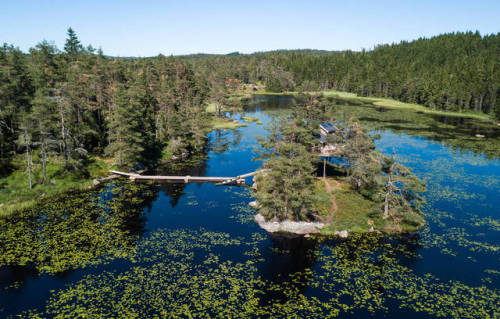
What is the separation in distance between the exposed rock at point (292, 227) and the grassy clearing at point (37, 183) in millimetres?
35414

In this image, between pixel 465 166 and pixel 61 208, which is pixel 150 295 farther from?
pixel 465 166

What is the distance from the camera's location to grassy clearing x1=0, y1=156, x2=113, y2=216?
159ft

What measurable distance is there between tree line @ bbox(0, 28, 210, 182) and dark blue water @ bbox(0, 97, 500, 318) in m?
19.0

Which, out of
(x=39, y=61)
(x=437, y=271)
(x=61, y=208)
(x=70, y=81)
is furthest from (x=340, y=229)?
(x=39, y=61)

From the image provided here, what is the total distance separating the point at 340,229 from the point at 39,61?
278 ft

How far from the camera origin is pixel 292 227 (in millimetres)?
42500

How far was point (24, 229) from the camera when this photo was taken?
41.9 metres

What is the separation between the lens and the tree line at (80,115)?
56.4 meters

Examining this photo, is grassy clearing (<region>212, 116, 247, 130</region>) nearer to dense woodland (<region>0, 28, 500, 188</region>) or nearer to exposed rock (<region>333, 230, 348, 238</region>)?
dense woodland (<region>0, 28, 500, 188</region>)

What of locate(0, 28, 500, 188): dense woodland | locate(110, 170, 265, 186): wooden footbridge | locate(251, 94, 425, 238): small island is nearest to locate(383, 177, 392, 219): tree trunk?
locate(251, 94, 425, 238): small island

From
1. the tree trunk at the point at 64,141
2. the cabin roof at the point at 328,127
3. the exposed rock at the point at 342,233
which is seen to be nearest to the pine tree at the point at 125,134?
the tree trunk at the point at 64,141

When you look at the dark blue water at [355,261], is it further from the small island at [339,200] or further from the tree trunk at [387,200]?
the tree trunk at [387,200]

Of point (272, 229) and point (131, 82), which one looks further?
point (131, 82)

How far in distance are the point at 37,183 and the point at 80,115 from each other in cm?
2331
